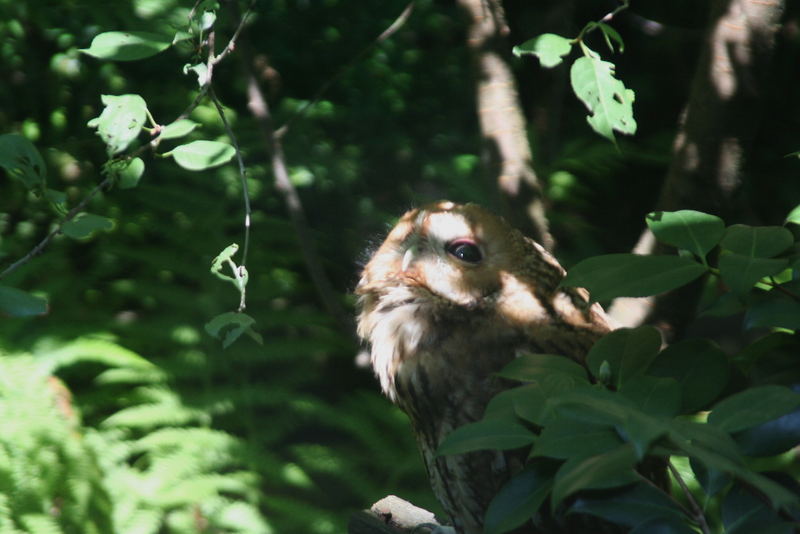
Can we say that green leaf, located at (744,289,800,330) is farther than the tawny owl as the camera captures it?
No

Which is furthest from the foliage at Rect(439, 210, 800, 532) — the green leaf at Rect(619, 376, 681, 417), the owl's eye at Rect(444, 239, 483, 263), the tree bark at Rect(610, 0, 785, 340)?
the tree bark at Rect(610, 0, 785, 340)

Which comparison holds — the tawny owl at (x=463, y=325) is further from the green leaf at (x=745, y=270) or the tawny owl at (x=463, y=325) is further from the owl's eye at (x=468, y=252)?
the green leaf at (x=745, y=270)

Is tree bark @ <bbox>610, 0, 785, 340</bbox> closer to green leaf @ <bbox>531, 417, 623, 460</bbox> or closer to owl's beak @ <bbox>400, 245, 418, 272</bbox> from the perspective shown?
owl's beak @ <bbox>400, 245, 418, 272</bbox>

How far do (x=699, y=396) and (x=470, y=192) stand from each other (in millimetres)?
1632

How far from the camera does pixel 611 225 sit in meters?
2.93


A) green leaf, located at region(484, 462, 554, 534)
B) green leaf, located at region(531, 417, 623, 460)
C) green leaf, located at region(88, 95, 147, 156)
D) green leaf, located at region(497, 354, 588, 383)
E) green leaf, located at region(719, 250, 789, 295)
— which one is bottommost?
green leaf, located at region(484, 462, 554, 534)

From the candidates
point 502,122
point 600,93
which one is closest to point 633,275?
point 600,93

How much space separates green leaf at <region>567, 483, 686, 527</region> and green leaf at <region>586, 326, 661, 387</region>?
0.11 m

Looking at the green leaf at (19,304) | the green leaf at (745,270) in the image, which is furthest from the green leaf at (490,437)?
the green leaf at (19,304)

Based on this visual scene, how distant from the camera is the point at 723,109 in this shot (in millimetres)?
1583

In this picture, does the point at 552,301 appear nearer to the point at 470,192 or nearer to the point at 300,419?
the point at 470,192

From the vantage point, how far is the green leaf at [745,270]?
2.38 ft

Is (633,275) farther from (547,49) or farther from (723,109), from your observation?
(723,109)

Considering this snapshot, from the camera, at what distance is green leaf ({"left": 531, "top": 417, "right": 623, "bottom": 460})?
65 cm
